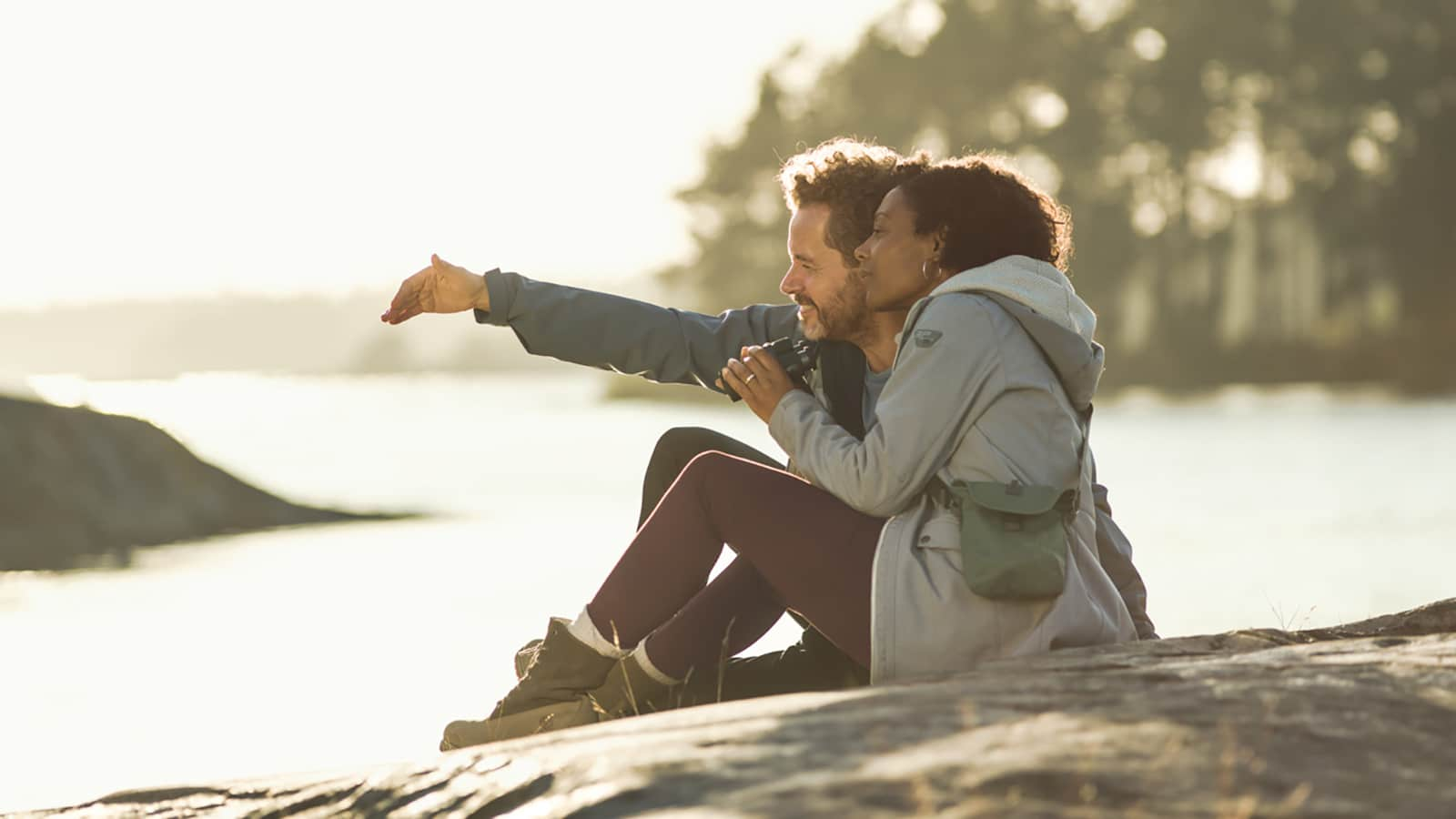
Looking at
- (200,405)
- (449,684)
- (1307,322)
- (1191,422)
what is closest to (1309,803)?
(449,684)

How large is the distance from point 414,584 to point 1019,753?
781cm

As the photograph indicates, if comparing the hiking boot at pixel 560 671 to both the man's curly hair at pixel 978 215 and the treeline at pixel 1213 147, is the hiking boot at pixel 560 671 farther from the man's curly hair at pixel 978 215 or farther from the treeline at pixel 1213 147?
the treeline at pixel 1213 147

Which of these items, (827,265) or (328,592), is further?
(328,592)

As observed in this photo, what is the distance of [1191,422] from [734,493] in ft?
80.3

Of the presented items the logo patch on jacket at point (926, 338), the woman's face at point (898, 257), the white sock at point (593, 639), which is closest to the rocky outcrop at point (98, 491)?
the white sock at point (593, 639)

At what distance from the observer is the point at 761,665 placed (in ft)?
14.2

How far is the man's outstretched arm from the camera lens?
5.02 meters

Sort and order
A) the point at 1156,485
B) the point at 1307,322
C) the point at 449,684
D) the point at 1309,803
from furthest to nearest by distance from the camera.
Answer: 1. the point at 1307,322
2. the point at 1156,485
3. the point at 449,684
4. the point at 1309,803

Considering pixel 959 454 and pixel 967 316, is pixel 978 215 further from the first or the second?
pixel 959 454

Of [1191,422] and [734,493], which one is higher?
[1191,422]

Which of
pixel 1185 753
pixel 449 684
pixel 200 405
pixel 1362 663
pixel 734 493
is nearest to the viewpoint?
pixel 1185 753

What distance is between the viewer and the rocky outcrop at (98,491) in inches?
440

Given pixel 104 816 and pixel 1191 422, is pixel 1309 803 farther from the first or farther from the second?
pixel 1191 422

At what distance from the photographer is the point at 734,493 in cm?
380
